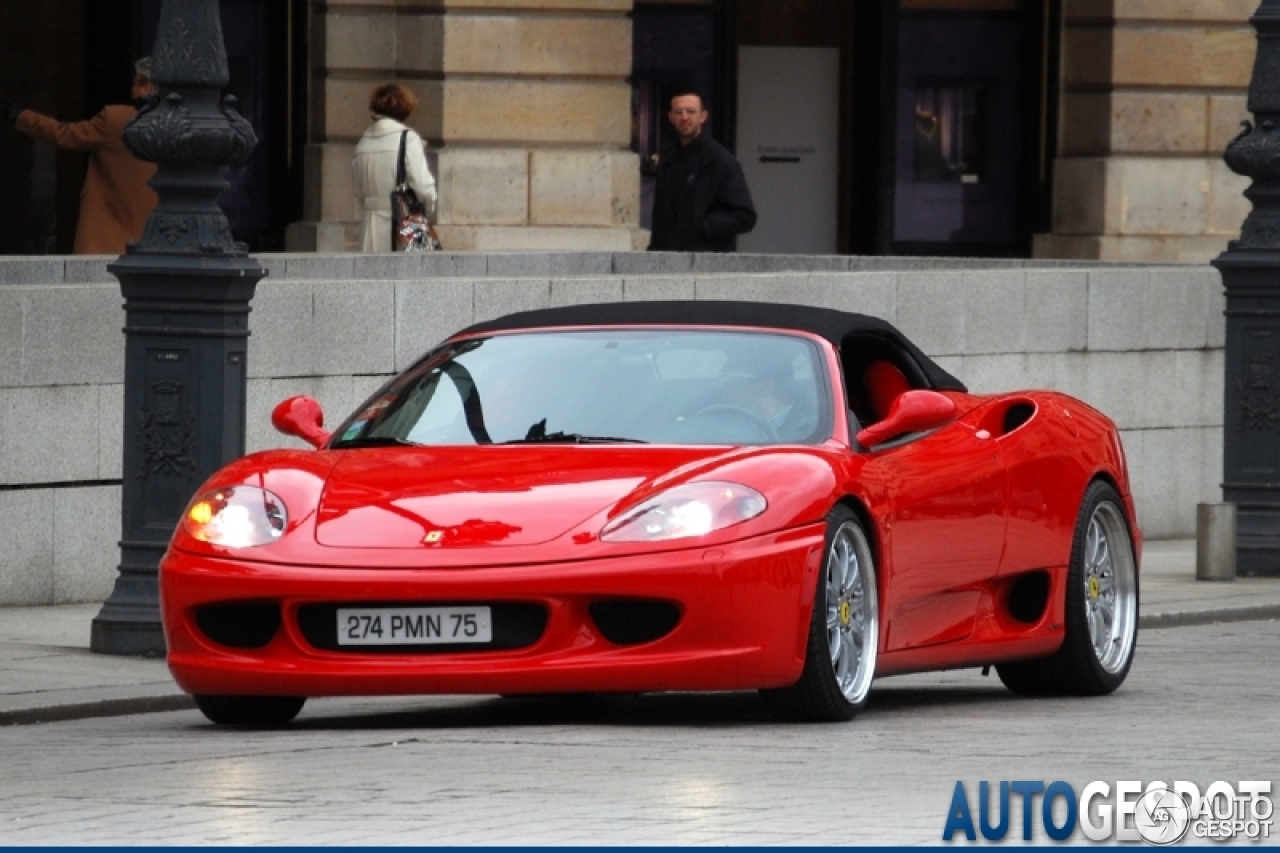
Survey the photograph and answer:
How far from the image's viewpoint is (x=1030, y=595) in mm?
10609

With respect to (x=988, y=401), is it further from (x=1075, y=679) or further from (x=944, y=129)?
(x=944, y=129)

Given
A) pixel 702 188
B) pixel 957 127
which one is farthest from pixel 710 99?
pixel 702 188

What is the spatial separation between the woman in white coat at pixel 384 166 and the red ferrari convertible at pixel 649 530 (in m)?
10.6

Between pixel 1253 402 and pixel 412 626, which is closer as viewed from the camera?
pixel 412 626

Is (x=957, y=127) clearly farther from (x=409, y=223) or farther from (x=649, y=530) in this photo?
(x=649, y=530)

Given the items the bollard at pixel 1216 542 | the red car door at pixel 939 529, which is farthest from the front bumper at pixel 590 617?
the bollard at pixel 1216 542

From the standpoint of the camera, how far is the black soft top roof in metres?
10.3

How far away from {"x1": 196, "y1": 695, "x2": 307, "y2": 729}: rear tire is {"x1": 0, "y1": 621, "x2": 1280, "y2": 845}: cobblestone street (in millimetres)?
74

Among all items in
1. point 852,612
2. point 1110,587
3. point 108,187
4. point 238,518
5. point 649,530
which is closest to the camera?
point 649,530

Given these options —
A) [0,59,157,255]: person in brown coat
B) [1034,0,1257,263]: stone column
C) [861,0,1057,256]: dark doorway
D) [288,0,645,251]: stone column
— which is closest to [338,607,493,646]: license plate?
[0,59,157,255]: person in brown coat

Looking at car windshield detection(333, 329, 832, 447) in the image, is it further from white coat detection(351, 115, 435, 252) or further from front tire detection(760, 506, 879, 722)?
white coat detection(351, 115, 435, 252)

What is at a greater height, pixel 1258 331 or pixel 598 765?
pixel 1258 331

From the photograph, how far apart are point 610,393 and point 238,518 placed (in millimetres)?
1227

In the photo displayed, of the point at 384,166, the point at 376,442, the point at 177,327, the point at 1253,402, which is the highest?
the point at 384,166
